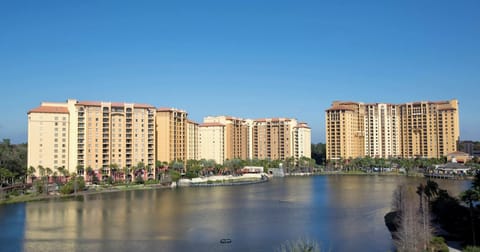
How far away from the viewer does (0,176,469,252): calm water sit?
695 inches

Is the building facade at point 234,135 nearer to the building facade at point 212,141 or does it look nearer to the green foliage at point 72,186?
the building facade at point 212,141

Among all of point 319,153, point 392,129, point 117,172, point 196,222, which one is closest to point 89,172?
point 117,172

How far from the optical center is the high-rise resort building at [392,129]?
62.7m

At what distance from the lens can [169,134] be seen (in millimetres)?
49312

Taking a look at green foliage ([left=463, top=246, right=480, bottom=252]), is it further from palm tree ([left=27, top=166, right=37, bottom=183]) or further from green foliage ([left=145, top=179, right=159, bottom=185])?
palm tree ([left=27, top=166, right=37, bottom=183])

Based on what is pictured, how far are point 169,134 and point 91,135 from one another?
31.8ft

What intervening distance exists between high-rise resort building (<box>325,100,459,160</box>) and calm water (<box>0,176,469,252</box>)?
106 feet

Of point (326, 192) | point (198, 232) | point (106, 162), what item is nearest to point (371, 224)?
point (198, 232)

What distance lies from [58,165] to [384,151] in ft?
156

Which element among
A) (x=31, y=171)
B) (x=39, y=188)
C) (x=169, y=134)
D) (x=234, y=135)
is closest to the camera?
(x=39, y=188)

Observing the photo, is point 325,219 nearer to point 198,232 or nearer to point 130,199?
point 198,232

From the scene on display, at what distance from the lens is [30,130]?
39.2 m

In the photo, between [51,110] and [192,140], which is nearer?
[51,110]

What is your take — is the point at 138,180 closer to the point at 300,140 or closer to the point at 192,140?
the point at 192,140
